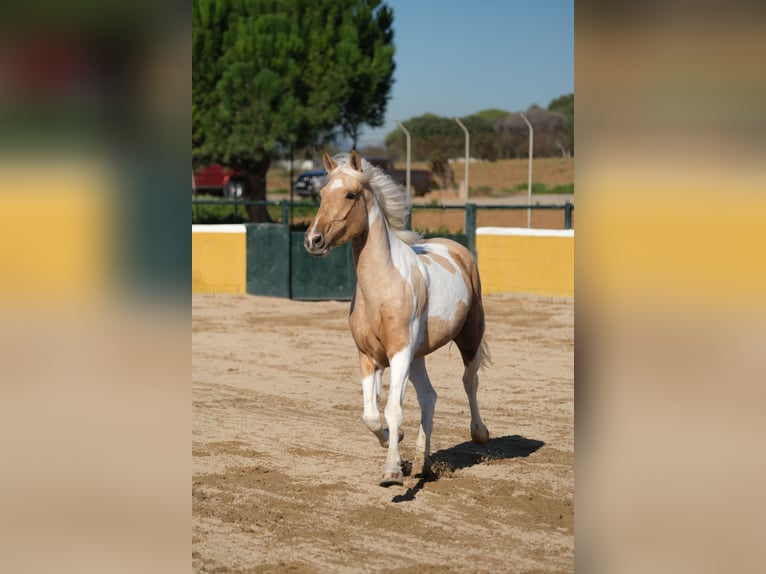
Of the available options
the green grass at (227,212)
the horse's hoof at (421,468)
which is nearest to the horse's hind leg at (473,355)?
the horse's hoof at (421,468)

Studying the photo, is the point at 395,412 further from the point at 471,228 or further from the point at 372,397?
the point at 471,228

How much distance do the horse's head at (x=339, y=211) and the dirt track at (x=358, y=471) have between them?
1.52 meters

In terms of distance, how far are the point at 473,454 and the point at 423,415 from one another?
80cm

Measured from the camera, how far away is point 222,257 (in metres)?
17.9

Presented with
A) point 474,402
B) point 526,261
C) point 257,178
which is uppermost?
point 257,178

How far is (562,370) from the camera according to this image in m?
11.1

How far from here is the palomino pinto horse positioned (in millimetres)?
6234

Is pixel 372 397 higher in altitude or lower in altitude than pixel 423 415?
higher

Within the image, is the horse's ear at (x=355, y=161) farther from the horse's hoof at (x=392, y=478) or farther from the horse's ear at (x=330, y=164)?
the horse's hoof at (x=392, y=478)

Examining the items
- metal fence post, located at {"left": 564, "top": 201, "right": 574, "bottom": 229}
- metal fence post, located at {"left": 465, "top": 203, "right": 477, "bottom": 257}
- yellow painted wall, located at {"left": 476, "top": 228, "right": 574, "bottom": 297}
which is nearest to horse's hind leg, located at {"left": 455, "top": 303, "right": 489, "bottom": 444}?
yellow painted wall, located at {"left": 476, "top": 228, "right": 574, "bottom": 297}

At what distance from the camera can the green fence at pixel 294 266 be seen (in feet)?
56.5

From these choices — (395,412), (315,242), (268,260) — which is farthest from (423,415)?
(268,260)
